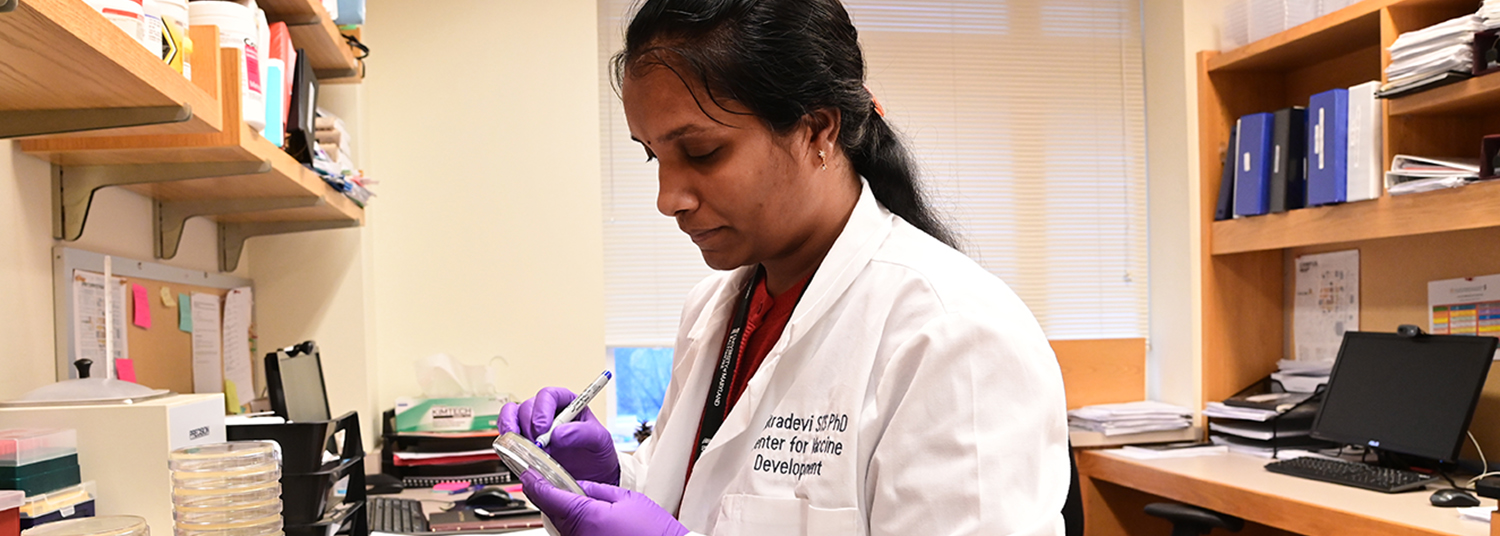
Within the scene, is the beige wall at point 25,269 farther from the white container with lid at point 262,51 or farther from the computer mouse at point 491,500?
the computer mouse at point 491,500

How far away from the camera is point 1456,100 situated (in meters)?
2.40

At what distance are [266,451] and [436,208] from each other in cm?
198

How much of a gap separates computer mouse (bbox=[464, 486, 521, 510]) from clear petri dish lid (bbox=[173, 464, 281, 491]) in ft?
3.33

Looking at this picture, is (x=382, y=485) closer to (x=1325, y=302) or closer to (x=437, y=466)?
(x=437, y=466)

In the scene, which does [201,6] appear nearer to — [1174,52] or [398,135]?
[398,135]

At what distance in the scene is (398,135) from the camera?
3.02 m

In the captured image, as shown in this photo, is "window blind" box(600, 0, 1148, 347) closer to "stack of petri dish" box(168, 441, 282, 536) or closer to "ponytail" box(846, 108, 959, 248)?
"ponytail" box(846, 108, 959, 248)

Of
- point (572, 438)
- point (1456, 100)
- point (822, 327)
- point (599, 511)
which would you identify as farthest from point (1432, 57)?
point (599, 511)

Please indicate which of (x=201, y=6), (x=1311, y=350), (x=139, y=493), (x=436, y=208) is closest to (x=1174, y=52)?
(x=1311, y=350)

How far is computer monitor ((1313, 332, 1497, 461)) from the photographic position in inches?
98.7

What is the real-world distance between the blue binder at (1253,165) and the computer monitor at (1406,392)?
0.47 m

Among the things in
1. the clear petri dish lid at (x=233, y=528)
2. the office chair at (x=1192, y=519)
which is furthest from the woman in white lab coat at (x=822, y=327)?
the office chair at (x=1192, y=519)

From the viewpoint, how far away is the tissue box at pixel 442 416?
9.02 feet

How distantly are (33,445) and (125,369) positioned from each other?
0.70 metres
